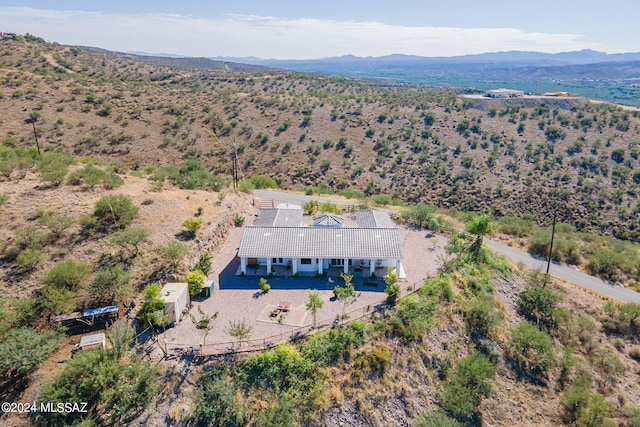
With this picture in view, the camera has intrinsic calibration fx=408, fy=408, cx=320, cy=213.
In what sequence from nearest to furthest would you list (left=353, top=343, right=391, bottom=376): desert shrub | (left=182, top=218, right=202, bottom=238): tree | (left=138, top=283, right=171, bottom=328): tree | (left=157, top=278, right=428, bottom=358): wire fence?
(left=157, top=278, right=428, bottom=358): wire fence → (left=353, top=343, right=391, bottom=376): desert shrub → (left=138, top=283, right=171, bottom=328): tree → (left=182, top=218, right=202, bottom=238): tree

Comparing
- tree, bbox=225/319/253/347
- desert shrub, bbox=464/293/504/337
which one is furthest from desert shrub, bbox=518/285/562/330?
tree, bbox=225/319/253/347

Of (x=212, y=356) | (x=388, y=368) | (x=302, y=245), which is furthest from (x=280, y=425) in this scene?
(x=302, y=245)

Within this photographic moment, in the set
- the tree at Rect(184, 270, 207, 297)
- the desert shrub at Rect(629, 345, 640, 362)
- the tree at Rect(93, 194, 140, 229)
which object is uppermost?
the tree at Rect(93, 194, 140, 229)

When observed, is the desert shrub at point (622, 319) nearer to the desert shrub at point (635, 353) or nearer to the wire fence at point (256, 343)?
the desert shrub at point (635, 353)

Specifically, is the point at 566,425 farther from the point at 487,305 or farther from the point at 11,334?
the point at 11,334

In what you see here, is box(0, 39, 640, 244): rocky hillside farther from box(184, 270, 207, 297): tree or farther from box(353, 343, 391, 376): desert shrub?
box(353, 343, 391, 376): desert shrub
